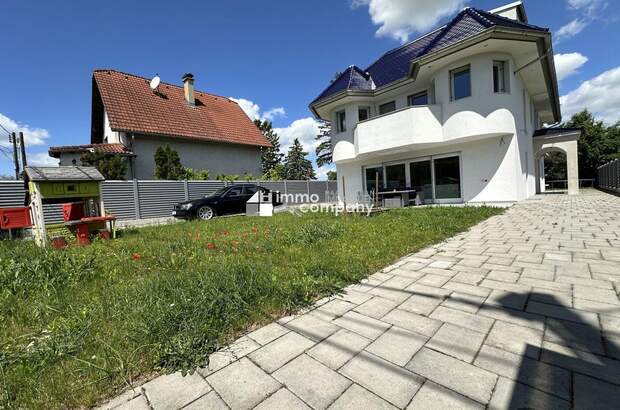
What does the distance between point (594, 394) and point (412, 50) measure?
56.2ft

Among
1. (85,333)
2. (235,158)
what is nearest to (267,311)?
(85,333)

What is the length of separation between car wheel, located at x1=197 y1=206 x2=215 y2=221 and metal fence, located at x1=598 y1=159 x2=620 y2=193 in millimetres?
17907

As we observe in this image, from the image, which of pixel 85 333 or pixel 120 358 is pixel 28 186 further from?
pixel 120 358

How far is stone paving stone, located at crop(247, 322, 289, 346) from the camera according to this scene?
2.08m

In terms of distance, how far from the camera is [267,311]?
8.09ft

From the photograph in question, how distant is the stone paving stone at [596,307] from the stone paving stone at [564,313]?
0.08 ft

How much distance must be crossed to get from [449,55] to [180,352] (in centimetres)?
1214

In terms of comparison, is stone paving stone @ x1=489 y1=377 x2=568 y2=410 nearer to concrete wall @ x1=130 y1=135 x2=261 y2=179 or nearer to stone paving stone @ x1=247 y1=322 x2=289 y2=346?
stone paving stone @ x1=247 y1=322 x2=289 y2=346

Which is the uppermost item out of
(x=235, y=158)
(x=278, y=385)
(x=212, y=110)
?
(x=212, y=110)

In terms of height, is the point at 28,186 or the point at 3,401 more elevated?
the point at 28,186

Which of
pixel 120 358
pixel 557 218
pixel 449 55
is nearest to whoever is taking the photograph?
pixel 120 358

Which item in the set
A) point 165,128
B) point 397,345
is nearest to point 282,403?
point 397,345

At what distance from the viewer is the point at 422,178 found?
13.2 m

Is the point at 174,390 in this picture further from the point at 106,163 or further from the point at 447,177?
the point at 106,163
